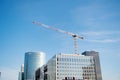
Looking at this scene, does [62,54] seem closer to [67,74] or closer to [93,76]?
[67,74]

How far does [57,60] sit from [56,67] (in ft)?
20.5

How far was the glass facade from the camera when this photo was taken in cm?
14675

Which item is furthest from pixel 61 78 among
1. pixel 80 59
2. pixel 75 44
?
pixel 75 44

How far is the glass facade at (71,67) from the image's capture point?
481 feet

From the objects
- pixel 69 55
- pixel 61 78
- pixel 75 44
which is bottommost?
pixel 61 78

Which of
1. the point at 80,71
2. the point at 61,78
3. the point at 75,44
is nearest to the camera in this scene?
the point at 61,78

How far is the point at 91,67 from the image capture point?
533 ft

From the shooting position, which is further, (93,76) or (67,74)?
(93,76)

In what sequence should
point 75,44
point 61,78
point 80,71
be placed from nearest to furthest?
point 61,78 → point 80,71 → point 75,44

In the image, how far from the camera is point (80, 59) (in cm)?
15775

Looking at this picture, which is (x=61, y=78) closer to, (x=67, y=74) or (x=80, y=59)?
(x=67, y=74)

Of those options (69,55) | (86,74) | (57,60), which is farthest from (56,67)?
(86,74)

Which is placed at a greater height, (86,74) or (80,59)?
(80,59)

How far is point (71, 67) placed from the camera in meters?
152
